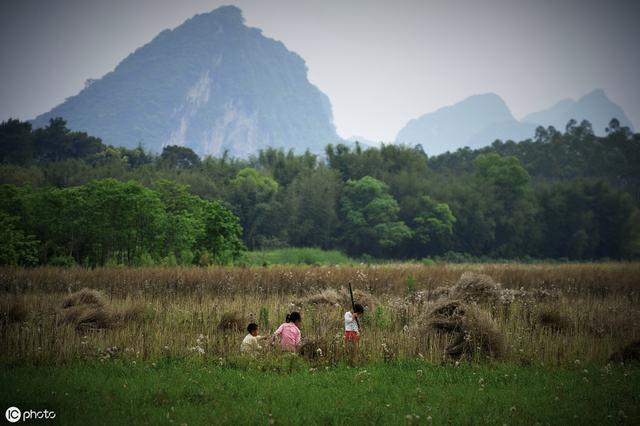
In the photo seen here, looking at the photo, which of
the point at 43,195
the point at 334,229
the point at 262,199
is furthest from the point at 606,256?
the point at 43,195

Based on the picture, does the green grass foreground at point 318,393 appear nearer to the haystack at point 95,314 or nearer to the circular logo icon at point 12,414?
the circular logo icon at point 12,414

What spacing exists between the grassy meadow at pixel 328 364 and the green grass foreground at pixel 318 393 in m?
0.03

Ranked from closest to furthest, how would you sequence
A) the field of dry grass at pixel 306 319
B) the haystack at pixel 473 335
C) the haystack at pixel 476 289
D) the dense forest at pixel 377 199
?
1. the field of dry grass at pixel 306 319
2. the haystack at pixel 473 335
3. the haystack at pixel 476 289
4. the dense forest at pixel 377 199

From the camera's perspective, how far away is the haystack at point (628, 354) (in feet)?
38.0

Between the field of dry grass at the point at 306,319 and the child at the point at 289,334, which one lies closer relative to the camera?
the field of dry grass at the point at 306,319

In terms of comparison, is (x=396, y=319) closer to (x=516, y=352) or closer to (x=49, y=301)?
(x=516, y=352)

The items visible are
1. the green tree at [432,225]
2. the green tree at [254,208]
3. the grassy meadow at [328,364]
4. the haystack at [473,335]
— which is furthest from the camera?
the green tree at [432,225]

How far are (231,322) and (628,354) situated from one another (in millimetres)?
9280

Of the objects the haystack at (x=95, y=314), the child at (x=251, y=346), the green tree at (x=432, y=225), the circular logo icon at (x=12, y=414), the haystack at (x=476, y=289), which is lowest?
the circular logo icon at (x=12, y=414)

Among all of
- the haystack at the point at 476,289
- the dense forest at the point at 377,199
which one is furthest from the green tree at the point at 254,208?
the haystack at the point at 476,289

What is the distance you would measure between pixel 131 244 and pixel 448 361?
1193 inches

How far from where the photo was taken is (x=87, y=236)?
3609cm

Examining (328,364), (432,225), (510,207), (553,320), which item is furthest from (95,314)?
(510,207)

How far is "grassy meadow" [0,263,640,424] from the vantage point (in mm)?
8109
